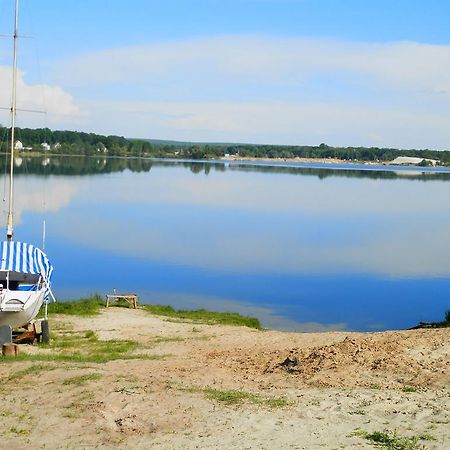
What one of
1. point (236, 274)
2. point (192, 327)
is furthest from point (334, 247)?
point (192, 327)

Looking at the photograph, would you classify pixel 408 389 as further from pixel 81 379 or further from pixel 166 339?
pixel 166 339

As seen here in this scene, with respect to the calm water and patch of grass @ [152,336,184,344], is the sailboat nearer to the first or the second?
patch of grass @ [152,336,184,344]

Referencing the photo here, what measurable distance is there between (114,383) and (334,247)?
38402 mm

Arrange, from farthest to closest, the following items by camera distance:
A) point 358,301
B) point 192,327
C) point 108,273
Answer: point 108,273 < point 358,301 < point 192,327

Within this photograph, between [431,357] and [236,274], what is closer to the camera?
[431,357]

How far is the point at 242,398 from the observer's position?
1175 cm

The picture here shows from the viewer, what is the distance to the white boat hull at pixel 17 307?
19.0 metres

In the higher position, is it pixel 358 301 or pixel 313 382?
pixel 313 382

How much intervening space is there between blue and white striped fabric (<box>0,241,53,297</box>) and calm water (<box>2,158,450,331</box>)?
7696 mm

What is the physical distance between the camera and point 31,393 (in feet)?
39.5

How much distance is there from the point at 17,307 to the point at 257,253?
28.0 meters

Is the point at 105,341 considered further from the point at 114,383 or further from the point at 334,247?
the point at 334,247

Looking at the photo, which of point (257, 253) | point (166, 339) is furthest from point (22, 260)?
point (257, 253)

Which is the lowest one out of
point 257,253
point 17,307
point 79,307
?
point 257,253
